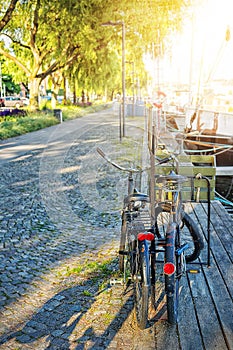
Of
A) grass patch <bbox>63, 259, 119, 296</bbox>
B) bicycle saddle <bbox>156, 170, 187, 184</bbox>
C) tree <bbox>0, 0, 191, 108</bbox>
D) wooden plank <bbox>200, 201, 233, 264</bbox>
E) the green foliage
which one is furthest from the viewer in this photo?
tree <bbox>0, 0, 191, 108</bbox>

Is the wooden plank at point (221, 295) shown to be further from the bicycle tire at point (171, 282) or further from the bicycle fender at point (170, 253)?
the bicycle fender at point (170, 253)

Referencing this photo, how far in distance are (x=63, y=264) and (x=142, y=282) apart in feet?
6.24

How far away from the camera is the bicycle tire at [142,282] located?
10.6 feet

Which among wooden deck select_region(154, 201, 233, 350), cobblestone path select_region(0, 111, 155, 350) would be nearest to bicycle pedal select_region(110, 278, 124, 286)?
cobblestone path select_region(0, 111, 155, 350)

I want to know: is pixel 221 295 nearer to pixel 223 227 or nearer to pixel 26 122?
pixel 223 227

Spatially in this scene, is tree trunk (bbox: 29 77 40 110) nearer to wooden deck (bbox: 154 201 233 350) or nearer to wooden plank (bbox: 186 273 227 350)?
wooden deck (bbox: 154 201 233 350)

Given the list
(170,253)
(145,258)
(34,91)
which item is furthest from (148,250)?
(34,91)

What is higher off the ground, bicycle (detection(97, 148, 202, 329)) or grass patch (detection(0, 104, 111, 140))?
bicycle (detection(97, 148, 202, 329))

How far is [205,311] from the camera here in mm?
3625

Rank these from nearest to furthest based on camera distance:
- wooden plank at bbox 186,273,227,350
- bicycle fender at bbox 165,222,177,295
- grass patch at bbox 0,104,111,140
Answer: wooden plank at bbox 186,273,227,350
bicycle fender at bbox 165,222,177,295
grass patch at bbox 0,104,111,140

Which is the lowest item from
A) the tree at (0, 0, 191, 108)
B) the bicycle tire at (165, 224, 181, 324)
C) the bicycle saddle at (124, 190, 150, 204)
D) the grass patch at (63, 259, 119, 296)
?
the grass patch at (63, 259, 119, 296)

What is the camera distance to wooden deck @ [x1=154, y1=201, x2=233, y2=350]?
321 cm

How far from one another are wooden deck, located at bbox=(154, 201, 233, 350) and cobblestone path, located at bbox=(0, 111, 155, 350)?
0.60 feet

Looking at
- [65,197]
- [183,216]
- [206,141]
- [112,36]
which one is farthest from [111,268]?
[112,36]
